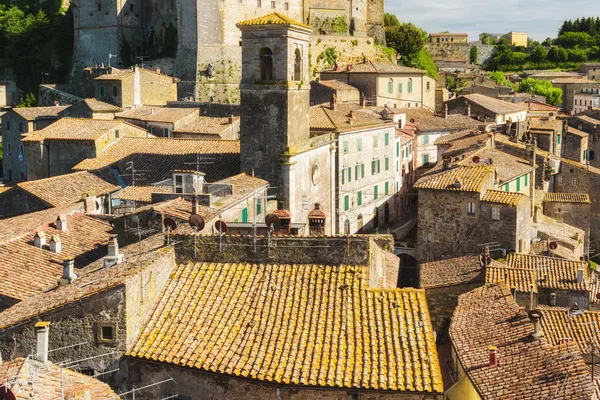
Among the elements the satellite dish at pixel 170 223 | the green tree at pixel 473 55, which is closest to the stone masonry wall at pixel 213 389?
the satellite dish at pixel 170 223

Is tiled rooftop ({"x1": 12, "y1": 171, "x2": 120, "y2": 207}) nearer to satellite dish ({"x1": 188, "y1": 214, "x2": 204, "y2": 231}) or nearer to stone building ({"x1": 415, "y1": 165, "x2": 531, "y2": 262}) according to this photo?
satellite dish ({"x1": 188, "y1": 214, "x2": 204, "y2": 231})

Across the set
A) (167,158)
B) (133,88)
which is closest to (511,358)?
(167,158)

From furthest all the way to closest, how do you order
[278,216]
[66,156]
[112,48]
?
[112,48] → [66,156] → [278,216]

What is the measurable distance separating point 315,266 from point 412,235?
28.3m

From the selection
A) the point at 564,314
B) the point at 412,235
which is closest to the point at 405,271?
the point at 412,235

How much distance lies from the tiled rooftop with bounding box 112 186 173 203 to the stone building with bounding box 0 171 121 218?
2.67ft

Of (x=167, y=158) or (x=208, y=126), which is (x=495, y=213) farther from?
(x=208, y=126)

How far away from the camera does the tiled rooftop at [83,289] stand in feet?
40.9

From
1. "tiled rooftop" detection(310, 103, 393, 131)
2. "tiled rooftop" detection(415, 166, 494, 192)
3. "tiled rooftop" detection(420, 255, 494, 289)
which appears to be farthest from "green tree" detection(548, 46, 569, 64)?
"tiled rooftop" detection(420, 255, 494, 289)

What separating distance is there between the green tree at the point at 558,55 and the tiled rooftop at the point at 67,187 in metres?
108

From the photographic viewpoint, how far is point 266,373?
11.8m

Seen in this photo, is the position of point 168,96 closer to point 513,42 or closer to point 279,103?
point 279,103

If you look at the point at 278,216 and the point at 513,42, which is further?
the point at 513,42

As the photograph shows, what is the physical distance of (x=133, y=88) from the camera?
188 feet
